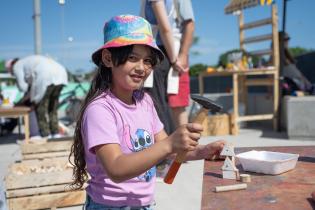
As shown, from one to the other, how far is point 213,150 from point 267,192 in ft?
1.59

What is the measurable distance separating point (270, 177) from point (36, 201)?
2114mm

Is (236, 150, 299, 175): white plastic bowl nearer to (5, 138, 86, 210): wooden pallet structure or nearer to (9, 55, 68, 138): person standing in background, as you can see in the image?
→ (5, 138, 86, 210): wooden pallet structure

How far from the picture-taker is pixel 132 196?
5.64 feet

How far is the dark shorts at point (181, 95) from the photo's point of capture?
12.9ft

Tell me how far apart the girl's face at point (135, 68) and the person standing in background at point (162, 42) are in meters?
1.86

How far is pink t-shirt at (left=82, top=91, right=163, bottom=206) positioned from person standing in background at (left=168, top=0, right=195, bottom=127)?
2077 mm

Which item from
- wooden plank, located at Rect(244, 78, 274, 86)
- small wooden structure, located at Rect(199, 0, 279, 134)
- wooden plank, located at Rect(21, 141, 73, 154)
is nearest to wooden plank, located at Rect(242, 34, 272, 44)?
small wooden structure, located at Rect(199, 0, 279, 134)

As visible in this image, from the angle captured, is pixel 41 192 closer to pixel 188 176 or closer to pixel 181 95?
pixel 188 176

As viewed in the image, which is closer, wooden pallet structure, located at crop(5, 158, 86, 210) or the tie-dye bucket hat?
the tie-dye bucket hat

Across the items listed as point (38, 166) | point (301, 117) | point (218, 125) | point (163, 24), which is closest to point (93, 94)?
point (163, 24)

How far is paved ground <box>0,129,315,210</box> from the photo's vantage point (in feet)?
10.4

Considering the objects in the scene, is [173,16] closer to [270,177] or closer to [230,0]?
[270,177]

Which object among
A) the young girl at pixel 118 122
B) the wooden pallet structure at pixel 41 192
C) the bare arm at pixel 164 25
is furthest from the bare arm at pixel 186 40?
the young girl at pixel 118 122

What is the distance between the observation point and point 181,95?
3.97 meters
